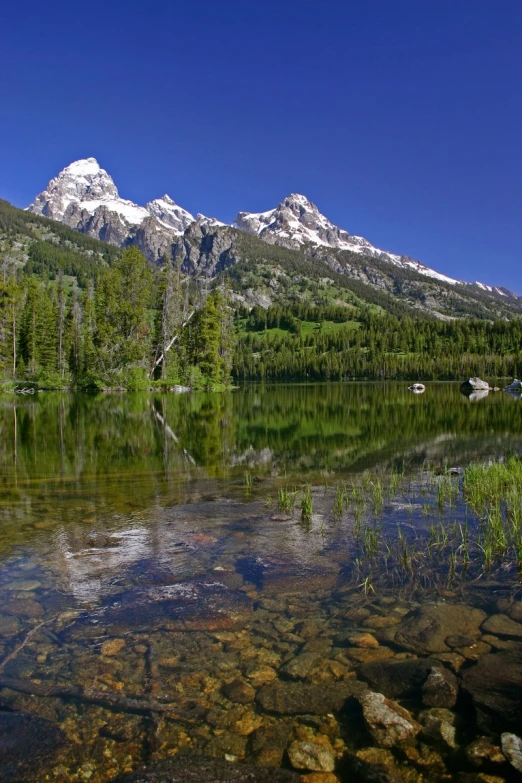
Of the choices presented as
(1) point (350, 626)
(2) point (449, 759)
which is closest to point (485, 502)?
(1) point (350, 626)

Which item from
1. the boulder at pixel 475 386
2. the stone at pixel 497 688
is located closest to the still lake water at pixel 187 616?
the stone at pixel 497 688

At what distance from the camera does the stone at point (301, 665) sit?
20.7ft

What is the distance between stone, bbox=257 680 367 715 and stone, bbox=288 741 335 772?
521 millimetres

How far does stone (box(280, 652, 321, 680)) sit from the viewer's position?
6324mm

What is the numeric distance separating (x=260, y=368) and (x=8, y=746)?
194m

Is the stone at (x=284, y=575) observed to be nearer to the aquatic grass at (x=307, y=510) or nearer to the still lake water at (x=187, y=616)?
the still lake water at (x=187, y=616)

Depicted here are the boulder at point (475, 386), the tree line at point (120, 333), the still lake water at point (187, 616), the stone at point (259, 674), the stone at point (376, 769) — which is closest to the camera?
the stone at point (376, 769)

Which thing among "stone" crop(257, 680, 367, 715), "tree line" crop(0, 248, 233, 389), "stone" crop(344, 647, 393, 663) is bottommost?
"stone" crop(257, 680, 367, 715)

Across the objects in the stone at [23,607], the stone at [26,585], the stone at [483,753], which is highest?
the stone at [26,585]

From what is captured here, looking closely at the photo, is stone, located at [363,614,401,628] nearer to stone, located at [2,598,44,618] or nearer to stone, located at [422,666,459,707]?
stone, located at [422,666,459,707]

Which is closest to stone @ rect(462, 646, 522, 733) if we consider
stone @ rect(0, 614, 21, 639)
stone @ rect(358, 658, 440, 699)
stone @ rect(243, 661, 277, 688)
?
stone @ rect(358, 658, 440, 699)

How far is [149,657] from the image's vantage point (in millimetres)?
6664

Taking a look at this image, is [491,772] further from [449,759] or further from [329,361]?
[329,361]

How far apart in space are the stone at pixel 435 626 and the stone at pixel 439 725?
4.40ft
